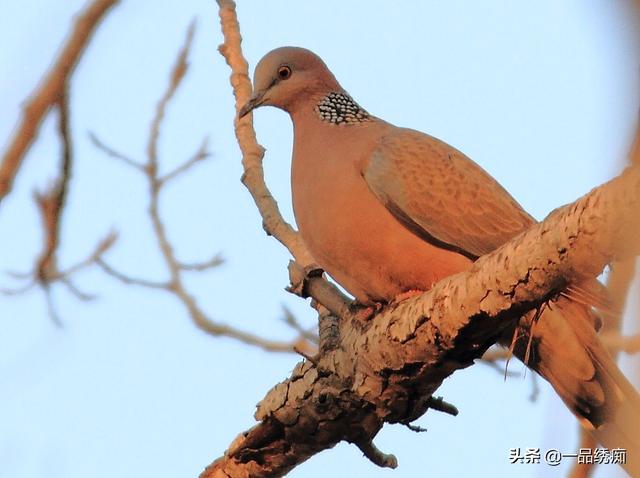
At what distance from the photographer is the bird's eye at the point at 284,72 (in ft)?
16.5

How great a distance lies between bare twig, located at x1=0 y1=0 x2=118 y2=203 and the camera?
2664 millimetres

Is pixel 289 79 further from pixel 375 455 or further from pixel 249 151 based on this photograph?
Answer: pixel 375 455

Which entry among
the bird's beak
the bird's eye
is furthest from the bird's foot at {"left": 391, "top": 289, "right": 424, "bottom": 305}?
the bird's eye

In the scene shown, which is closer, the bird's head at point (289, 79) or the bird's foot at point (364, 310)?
the bird's foot at point (364, 310)

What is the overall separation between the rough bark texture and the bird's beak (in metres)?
1.14

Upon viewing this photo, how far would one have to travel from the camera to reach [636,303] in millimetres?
1290

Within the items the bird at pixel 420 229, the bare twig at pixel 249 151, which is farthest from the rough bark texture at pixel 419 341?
the bare twig at pixel 249 151

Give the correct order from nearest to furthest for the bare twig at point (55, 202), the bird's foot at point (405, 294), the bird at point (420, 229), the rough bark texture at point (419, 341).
→ 1. the rough bark texture at point (419, 341)
2. the bare twig at point (55, 202)
3. the bird at point (420, 229)
4. the bird's foot at point (405, 294)

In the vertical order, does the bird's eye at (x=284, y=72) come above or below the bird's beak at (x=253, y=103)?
above

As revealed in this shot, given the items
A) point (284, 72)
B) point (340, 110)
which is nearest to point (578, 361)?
point (340, 110)

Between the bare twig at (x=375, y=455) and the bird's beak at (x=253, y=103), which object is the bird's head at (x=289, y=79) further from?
the bare twig at (x=375, y=455)

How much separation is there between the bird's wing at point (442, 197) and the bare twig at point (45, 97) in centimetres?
172

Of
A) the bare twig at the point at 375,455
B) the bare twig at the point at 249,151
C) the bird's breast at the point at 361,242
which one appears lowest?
the bare twig at the point at 375,455

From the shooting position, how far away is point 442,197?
420 cm
